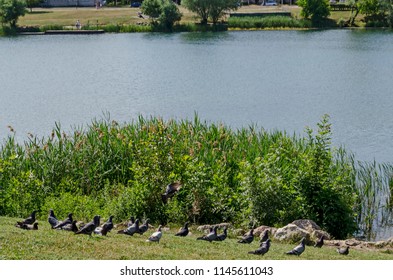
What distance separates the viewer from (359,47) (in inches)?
3497

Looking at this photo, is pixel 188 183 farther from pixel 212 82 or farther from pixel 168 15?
pixel 168 15

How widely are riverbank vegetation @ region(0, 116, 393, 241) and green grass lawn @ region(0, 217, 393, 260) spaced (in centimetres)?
366

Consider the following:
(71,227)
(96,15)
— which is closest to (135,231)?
(71,227)

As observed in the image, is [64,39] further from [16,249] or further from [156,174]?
[16,249]

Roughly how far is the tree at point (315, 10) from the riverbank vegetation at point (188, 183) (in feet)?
318

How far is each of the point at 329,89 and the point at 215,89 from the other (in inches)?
323

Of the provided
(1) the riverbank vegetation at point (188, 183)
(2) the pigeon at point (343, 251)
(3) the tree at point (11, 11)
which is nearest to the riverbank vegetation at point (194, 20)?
(3) the tree at point (11, 11)

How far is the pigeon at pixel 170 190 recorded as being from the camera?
22434 mm

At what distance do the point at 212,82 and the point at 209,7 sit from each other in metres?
56.5

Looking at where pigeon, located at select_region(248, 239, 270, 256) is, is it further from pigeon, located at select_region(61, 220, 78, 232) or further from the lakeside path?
the lakeside path

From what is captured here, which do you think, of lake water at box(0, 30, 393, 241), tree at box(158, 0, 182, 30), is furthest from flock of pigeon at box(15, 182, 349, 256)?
tree at box(158, 0, 182, 30)

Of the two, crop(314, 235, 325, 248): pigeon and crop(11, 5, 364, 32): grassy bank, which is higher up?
crop(314, 235, 325, 248): pigeon

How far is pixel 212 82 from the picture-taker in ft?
206

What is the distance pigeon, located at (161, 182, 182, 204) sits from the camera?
883 inches
